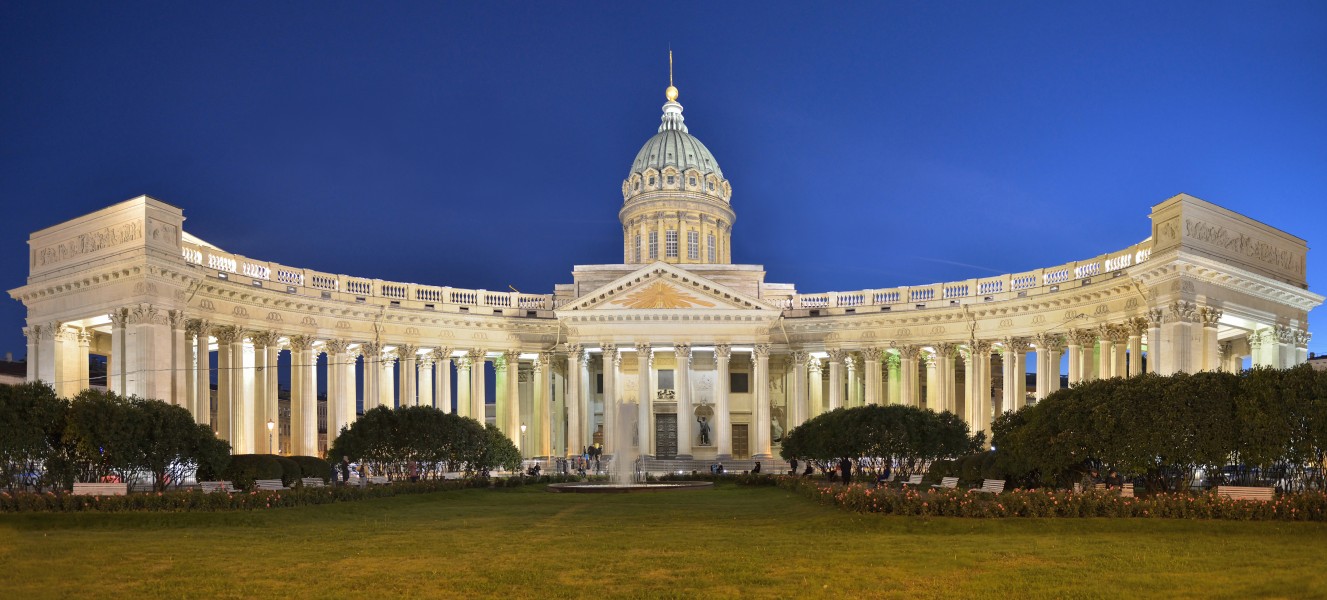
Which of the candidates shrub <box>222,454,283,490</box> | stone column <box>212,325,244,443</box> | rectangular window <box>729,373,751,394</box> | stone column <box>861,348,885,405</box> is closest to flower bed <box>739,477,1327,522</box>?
shrub <box>222,454,283,490</box>

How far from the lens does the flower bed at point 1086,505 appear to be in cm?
2239

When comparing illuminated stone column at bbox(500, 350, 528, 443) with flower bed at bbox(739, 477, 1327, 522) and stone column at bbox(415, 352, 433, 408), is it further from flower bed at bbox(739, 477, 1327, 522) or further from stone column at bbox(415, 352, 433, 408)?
flower bed at bbox(739, 477, 1327, 522)

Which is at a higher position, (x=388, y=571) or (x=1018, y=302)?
(x=1018, y=302)

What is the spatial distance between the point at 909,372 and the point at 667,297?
546 inches

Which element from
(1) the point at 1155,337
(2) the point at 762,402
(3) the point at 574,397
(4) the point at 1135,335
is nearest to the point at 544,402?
(3) the point at 574,397

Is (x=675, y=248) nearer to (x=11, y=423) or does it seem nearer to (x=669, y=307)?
(x=669, y=307)

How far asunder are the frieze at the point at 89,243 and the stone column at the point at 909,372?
3788cm

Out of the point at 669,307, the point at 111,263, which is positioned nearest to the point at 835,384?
the point at 669,307

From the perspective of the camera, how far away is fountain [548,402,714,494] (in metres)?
39.8

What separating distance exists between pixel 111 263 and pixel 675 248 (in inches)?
1588

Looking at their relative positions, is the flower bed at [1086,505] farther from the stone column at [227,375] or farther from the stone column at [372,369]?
the stone column at [372,369]

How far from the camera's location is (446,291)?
6125 cm

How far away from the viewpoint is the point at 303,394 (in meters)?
53.3

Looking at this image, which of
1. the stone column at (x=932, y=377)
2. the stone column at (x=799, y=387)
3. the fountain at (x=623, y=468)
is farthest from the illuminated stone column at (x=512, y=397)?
the stone column at (x=932, y=377)
